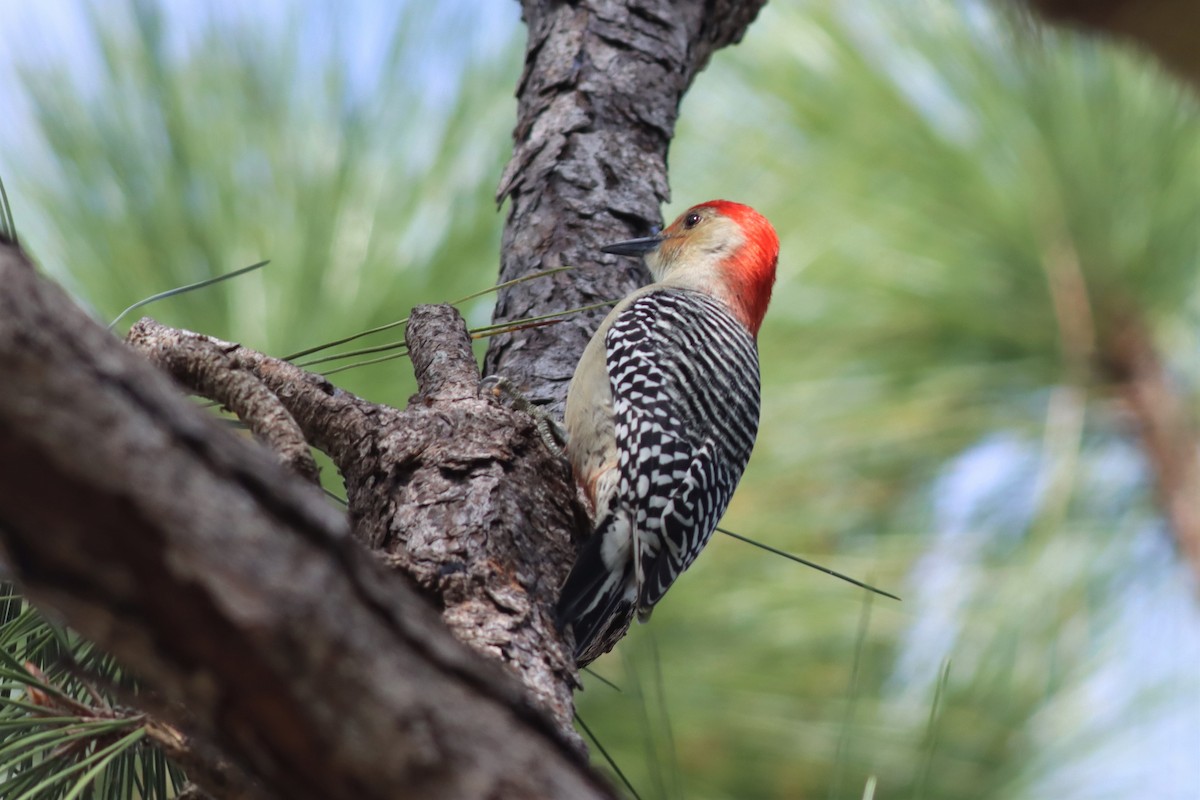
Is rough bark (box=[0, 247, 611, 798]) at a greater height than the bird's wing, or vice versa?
the bird's wing

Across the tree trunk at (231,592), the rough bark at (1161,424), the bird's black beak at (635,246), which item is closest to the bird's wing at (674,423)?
the bird's black beak at (635,246)

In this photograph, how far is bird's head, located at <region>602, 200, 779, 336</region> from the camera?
3498 millimetres

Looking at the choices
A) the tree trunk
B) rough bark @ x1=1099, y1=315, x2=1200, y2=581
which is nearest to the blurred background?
rough bark @ x1=1099, y1=315, x2=1200, y2=581

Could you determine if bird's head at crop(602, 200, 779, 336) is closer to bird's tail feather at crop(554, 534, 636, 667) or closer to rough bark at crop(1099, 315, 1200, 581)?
rough bark at crop(1099, 315, 1200, 581)

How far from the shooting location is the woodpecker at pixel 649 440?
217 cm

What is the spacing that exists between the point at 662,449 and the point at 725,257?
1197 millimetres

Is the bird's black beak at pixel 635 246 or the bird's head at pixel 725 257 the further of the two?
the bird's head at pixel 725 257

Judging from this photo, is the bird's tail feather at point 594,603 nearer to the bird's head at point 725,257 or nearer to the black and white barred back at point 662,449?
the black and white barred back at point 662,449

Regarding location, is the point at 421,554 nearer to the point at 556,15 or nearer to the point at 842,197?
the point at 556,15

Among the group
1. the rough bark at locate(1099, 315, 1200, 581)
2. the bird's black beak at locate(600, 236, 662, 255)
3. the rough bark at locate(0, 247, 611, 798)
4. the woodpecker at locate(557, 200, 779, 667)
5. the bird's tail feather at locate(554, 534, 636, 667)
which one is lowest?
the rough bark at locate(0, 247, 611, 798)

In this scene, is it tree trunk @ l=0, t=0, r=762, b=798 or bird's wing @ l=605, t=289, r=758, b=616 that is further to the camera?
bird's wing @ l=605, t=289, r=758, b=616

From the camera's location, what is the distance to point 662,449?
2.49 meters

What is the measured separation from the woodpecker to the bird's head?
224mm

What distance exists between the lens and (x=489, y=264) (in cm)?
366
